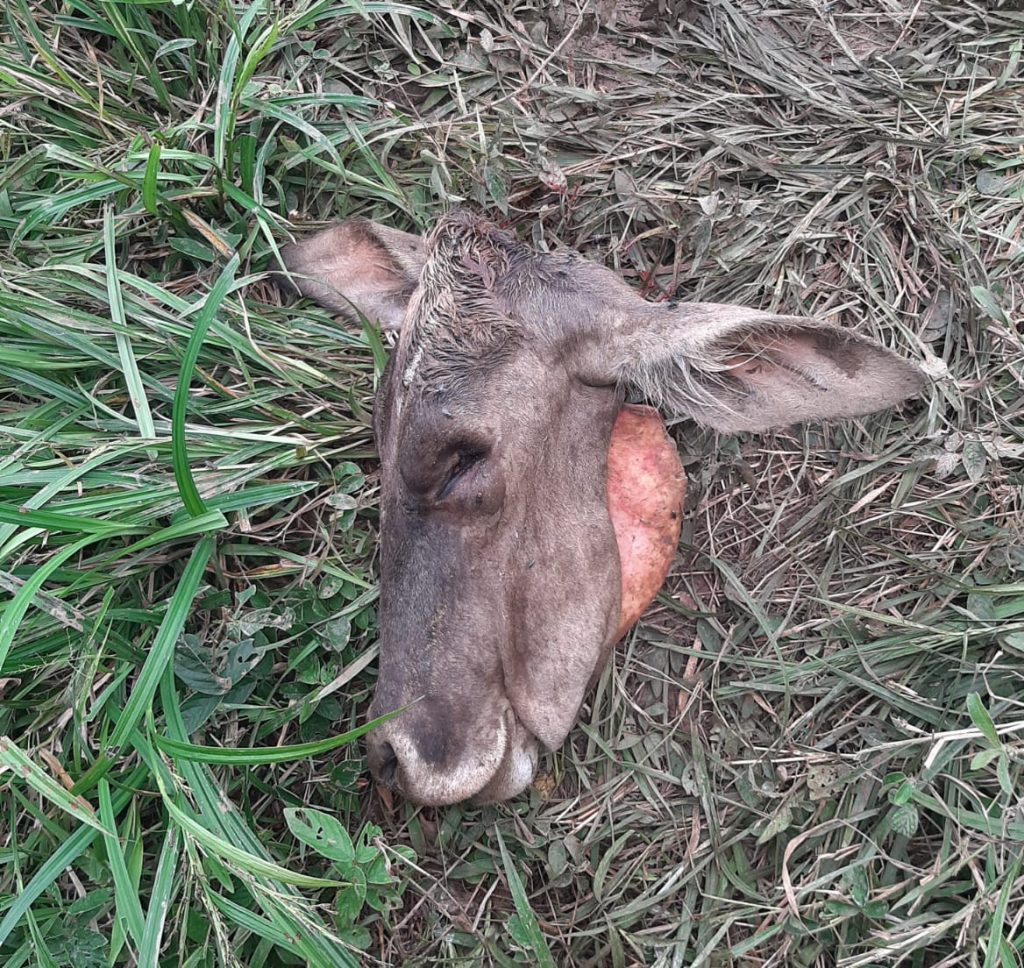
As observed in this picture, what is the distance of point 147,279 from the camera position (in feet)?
11.9

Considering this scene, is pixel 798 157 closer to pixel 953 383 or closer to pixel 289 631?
pixel 953 383

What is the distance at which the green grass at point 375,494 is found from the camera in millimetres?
2838

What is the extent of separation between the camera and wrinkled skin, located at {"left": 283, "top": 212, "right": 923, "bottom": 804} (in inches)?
106

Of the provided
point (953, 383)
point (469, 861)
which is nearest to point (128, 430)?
point (469, 861)

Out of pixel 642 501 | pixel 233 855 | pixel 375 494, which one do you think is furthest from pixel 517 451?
pixel 233 855

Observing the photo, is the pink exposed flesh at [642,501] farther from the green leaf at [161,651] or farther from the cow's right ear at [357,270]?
the green leaf at [161,651]

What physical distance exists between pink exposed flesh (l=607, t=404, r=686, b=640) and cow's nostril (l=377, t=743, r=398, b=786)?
2.91 ft

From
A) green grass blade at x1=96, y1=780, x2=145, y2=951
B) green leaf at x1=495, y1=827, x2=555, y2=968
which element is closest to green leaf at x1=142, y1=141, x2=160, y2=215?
green grass blade at x1=96, y1=780, x2=145, y2=951

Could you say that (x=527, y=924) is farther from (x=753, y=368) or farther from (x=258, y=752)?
(x=753, y=368)

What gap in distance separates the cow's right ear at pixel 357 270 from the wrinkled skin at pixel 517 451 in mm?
388

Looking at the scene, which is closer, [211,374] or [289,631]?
[289,631]

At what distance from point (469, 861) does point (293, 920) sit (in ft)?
2.36

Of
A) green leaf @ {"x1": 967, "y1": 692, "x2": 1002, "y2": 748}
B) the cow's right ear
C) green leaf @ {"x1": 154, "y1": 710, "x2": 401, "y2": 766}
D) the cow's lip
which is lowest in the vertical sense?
the cow's lip

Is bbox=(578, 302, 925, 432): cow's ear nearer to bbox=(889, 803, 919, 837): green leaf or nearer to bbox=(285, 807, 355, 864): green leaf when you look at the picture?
bbox=(889, 803, 919, 837): green leaf
